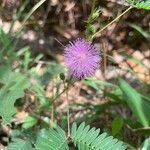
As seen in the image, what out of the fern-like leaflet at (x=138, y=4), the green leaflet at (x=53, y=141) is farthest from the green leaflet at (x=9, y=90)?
the fern-like leaflet at (x=138, y=4)

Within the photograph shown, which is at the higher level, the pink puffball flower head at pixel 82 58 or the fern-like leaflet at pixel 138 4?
the fern-like leaflet at pixel 138 4

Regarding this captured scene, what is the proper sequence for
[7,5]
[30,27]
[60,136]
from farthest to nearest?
[30,27]
[7,5]
[60,136]

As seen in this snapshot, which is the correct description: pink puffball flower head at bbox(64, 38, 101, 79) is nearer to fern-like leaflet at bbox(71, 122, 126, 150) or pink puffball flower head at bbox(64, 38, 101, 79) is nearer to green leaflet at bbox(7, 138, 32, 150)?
fern-like leaflet at bbox(71, 122, 126, 150)

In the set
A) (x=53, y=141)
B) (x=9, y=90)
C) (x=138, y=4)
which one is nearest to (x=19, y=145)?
(x=53, y=141)

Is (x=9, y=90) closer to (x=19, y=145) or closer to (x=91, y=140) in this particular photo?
(x=19, y=145)

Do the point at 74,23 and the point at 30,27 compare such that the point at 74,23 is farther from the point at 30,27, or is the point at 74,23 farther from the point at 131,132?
the point at 131,132

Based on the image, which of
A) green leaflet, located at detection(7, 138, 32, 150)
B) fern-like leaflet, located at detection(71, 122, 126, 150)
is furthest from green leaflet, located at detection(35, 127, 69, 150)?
green leaflet, located at detection(7, 138, 32, 150)

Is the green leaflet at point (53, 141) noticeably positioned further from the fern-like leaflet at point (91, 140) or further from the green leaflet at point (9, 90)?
the green leaflet at point (9, 90)

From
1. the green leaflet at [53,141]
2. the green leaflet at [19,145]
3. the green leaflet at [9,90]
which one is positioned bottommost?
the green leaflet at [19,145]

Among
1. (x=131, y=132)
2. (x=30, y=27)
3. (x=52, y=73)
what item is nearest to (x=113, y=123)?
(x=131, y=132)
